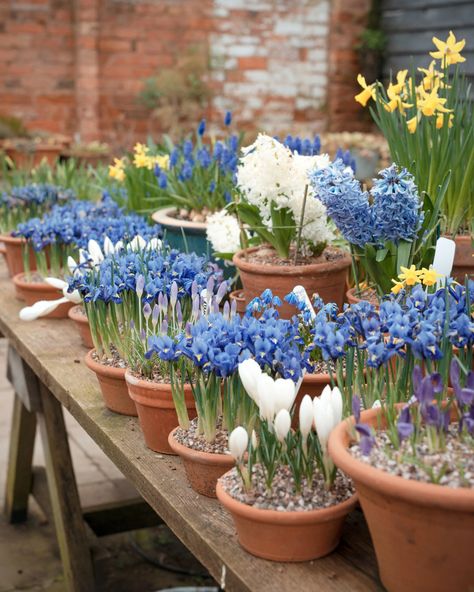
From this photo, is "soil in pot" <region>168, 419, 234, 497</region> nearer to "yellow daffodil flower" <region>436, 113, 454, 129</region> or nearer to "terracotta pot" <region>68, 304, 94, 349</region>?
"terracotta pot" <region>68, 304, 94, 349</region>

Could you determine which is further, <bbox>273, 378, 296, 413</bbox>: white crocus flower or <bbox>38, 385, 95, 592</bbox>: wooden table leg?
<bbox>38, 385, 95, 592</bbox>: wooden table leg

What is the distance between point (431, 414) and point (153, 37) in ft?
29.3

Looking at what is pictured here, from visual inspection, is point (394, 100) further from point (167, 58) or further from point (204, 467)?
point (167, 58)

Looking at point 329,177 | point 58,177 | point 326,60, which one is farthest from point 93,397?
point 326,60

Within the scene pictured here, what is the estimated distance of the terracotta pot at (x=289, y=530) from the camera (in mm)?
1185

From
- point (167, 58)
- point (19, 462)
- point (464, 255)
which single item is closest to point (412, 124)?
point (464, 255)

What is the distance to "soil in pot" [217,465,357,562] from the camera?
119cm

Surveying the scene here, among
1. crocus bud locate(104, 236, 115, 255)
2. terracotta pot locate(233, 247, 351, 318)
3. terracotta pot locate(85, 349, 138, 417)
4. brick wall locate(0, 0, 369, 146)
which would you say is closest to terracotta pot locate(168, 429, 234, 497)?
terracotta pot locate(85, 349, 138, 417)

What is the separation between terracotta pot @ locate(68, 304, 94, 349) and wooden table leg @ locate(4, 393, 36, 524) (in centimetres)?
113

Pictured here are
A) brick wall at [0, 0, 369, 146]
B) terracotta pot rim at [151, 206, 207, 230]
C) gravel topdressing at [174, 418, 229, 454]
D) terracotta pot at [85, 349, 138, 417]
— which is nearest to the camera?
gravel topdressing at [174, 418, 229, 454]

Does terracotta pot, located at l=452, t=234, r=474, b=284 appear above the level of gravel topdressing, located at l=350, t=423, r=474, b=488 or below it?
above

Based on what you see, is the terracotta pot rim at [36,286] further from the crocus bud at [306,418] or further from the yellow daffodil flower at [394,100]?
the crocus bud at [306,418]

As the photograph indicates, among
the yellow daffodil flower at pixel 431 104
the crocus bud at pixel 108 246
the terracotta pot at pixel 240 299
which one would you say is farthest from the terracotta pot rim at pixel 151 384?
the yellow daffodil flower at pixel 431 104

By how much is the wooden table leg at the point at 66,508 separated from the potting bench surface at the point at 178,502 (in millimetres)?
396
